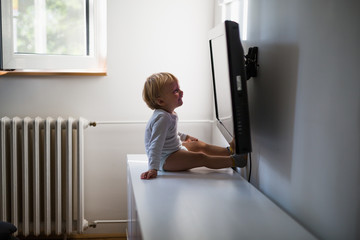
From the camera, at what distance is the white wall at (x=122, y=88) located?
2.62 metres

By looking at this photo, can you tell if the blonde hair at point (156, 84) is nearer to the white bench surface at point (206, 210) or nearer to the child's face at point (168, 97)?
the child's face at point (168, 97)

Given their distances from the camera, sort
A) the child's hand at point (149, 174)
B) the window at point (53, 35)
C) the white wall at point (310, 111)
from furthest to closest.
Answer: the window at point (53, 35) < the child's hand at point (149, 174) < the white wall at point (310, 111)

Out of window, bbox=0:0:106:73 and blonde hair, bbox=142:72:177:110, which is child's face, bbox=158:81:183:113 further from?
window, bbox=0:0:106:73

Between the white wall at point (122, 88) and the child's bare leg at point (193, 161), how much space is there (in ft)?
2.54

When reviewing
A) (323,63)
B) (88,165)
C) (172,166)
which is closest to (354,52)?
(323,63)

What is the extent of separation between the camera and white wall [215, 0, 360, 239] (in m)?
1.17

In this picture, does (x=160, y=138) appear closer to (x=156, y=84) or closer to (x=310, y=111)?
(x=156, y=84)

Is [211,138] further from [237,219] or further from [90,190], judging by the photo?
[237,219]

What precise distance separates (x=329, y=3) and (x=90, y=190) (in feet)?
6.28

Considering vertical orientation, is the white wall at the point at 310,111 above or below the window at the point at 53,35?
below

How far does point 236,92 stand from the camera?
1.55 meters

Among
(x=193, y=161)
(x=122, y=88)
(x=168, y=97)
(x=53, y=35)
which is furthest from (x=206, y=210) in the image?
(x=53, y=35)

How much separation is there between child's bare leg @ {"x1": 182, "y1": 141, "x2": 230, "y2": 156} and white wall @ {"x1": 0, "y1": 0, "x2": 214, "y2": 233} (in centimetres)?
60

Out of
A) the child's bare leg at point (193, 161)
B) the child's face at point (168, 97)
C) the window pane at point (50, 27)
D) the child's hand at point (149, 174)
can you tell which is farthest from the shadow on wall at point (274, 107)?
the window pane at point (50, 27)
